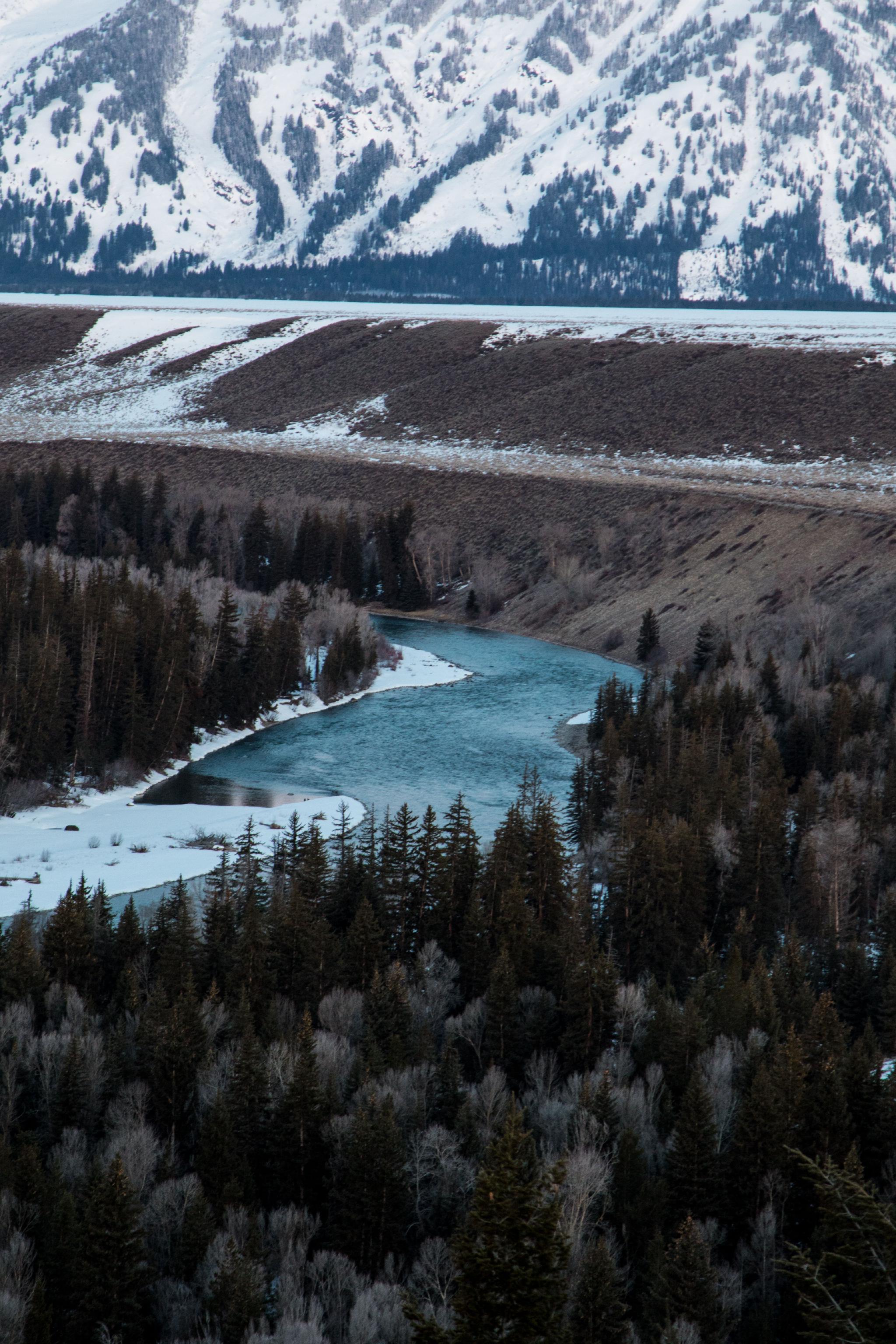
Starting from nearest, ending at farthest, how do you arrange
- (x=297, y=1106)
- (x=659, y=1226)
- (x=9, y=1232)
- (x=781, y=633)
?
(x=9, y=1232) → (x=659, y=1226) → (x=297, y=1106) → (x=781, y=633)

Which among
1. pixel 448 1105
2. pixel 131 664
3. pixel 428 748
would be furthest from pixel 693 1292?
pixel 131 664

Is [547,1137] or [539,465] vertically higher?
[539,465]

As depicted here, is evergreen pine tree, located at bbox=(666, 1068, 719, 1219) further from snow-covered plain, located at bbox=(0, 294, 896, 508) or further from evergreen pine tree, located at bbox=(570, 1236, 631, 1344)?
snow-covered plain, located at bbox=(0, 294, 896, 508)

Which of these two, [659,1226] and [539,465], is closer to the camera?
[659,1226]

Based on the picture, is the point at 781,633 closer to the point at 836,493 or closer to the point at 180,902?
the point at 836,493

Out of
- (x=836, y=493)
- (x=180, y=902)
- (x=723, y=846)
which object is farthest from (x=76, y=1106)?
(x=836, y=493)

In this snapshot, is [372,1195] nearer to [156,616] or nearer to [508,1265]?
[508,1265]

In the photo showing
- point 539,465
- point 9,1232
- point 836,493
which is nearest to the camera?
point 9,1232

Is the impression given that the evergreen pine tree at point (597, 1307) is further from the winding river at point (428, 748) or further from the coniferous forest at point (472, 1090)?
the winding river at point (428, 748)
